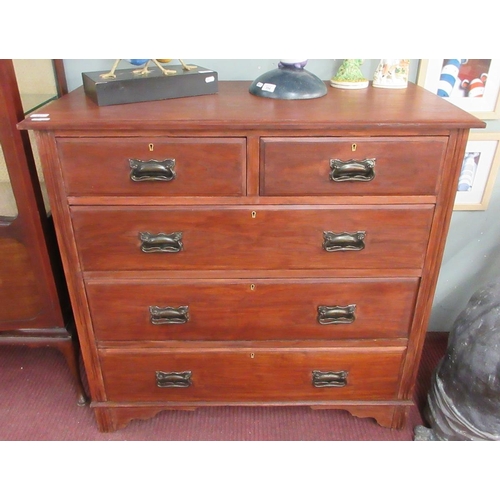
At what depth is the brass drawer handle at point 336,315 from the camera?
1300 millimetres

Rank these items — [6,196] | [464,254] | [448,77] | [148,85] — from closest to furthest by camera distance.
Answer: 1. [148,85]
2. [6,196]
3. [448,77]
4. [464,254]

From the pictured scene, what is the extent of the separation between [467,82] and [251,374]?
1192mm

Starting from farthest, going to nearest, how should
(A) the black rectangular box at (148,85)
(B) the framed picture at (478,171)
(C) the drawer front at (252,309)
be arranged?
(B) the framed picture at (478,171) < (C) the drawer front at (252,309) < (A) the black rectangular box at (148,85)

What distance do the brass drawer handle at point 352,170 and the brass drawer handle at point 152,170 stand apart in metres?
0.38

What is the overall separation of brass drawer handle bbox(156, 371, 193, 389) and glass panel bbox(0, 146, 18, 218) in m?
0.64

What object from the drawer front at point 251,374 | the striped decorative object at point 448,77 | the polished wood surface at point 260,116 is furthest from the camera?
the striped decorative object at point 448,77

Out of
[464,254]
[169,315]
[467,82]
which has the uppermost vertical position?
[467,82]

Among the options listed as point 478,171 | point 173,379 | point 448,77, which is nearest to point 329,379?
point 173,379

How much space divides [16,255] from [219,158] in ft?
2.36

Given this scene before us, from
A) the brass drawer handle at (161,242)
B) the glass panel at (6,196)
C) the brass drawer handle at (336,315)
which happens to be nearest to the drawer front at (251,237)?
the brass drawer handle at (161,242)

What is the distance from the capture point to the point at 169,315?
1.31m

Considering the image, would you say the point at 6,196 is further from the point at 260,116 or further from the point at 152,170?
the point at 260,116

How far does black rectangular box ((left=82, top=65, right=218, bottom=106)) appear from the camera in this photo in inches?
Answer: 45.7

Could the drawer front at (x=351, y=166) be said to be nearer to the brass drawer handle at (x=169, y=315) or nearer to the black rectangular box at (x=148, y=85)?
the black rectangular box at (x=148, y=85)
